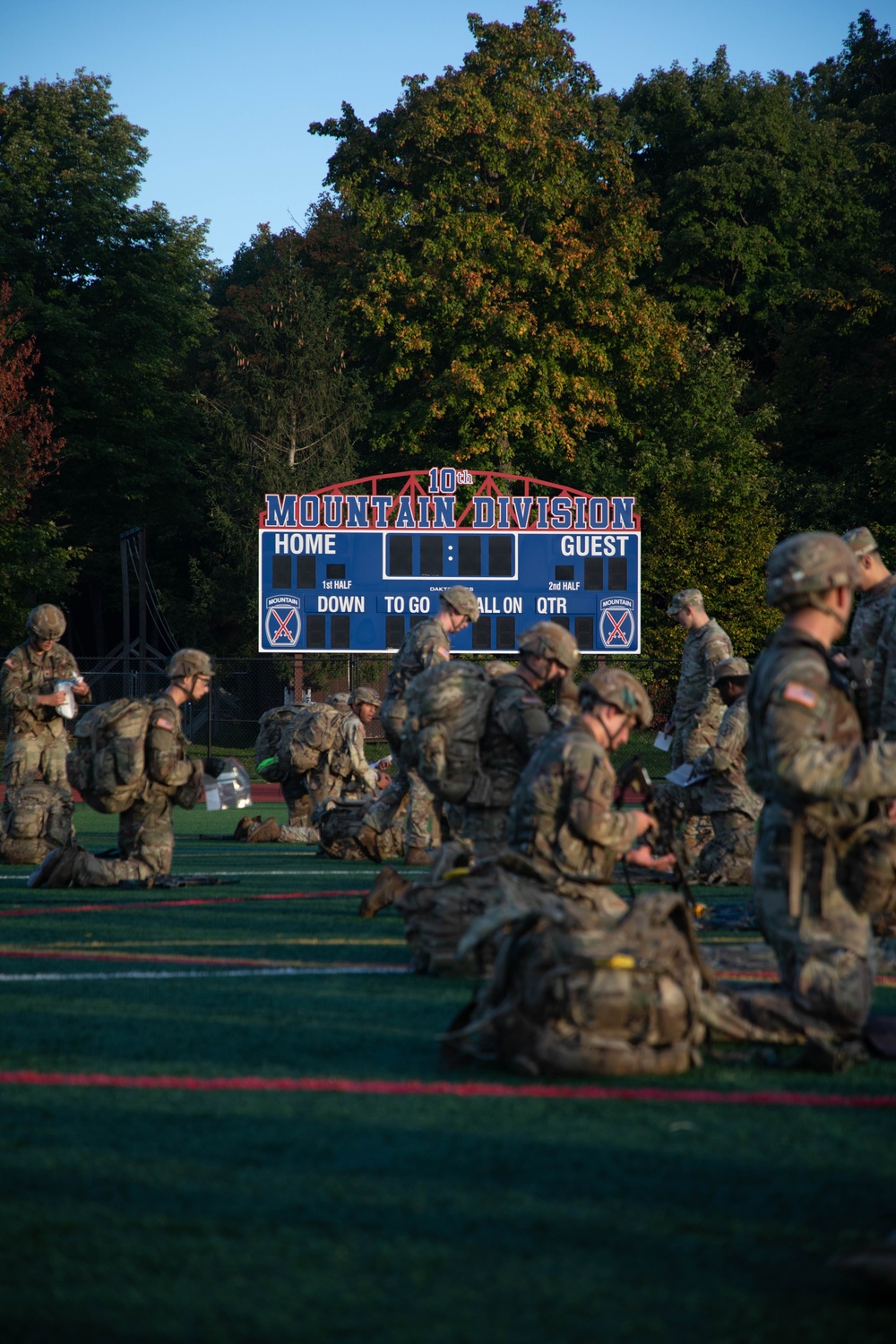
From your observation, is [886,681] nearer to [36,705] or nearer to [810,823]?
[810,823]

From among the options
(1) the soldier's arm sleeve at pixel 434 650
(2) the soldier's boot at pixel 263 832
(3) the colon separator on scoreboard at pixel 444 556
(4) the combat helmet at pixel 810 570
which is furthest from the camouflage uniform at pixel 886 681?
(3) the colon separator on scoreboard at pixel 444 556

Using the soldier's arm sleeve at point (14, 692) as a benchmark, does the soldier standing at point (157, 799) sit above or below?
below

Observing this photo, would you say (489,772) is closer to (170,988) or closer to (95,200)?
(170,988)

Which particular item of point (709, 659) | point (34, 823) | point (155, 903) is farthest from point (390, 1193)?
point (709, 659)

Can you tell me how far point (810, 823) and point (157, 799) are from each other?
7353mm

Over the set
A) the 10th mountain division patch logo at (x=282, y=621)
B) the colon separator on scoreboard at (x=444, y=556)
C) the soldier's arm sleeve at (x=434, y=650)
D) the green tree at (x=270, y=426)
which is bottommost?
the soldier's arm sleeve at (x=434, y=650)

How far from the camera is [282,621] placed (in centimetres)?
2784

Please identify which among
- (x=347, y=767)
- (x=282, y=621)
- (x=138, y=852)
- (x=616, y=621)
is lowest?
(x=138, y=852)

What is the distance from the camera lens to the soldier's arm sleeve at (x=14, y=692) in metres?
14.2

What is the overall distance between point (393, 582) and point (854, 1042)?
22.7 meters

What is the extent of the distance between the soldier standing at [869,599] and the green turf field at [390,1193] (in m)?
4.49

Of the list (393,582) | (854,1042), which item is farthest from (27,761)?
(393,582)

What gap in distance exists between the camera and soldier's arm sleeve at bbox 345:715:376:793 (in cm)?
1689

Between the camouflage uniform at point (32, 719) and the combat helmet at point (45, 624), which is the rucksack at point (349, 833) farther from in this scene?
the combat helmet at point (45, 624)
